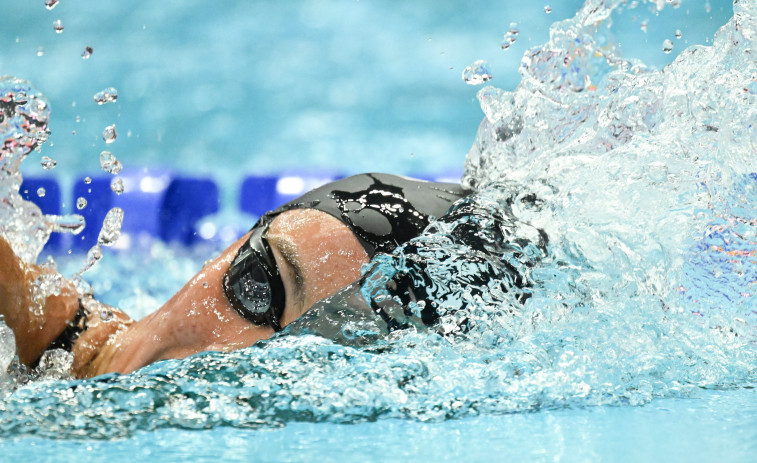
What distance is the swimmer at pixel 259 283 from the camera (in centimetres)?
108

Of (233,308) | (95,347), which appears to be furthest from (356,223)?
(95,347)

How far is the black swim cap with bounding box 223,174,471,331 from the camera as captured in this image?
3.58 feet

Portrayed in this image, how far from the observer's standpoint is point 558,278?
966 millimetres

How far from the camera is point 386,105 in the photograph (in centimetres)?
293

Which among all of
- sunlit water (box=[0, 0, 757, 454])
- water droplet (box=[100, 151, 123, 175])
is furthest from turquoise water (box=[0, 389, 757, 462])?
water droplet (box=[100, 151, 123, 175])

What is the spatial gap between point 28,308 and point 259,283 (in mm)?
318

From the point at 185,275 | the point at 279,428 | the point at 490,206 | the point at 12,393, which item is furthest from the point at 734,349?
the point at 185,275

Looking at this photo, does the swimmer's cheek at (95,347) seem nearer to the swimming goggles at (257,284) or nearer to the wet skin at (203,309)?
the wet skin at (203,309)

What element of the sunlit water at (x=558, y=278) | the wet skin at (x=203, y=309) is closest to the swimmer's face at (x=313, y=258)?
the wet skin at (x=203, y=309)

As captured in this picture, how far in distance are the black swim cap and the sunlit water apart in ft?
0.28

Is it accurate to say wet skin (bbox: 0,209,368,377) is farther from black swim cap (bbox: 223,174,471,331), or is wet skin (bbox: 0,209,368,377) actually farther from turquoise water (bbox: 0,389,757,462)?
turquoise water (bbox: 0,389,757,462)

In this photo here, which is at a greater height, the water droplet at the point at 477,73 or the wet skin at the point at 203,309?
the water droplet at the point at 477,73

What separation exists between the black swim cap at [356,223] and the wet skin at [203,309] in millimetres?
13

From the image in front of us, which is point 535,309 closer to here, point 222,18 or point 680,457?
point 680,457
